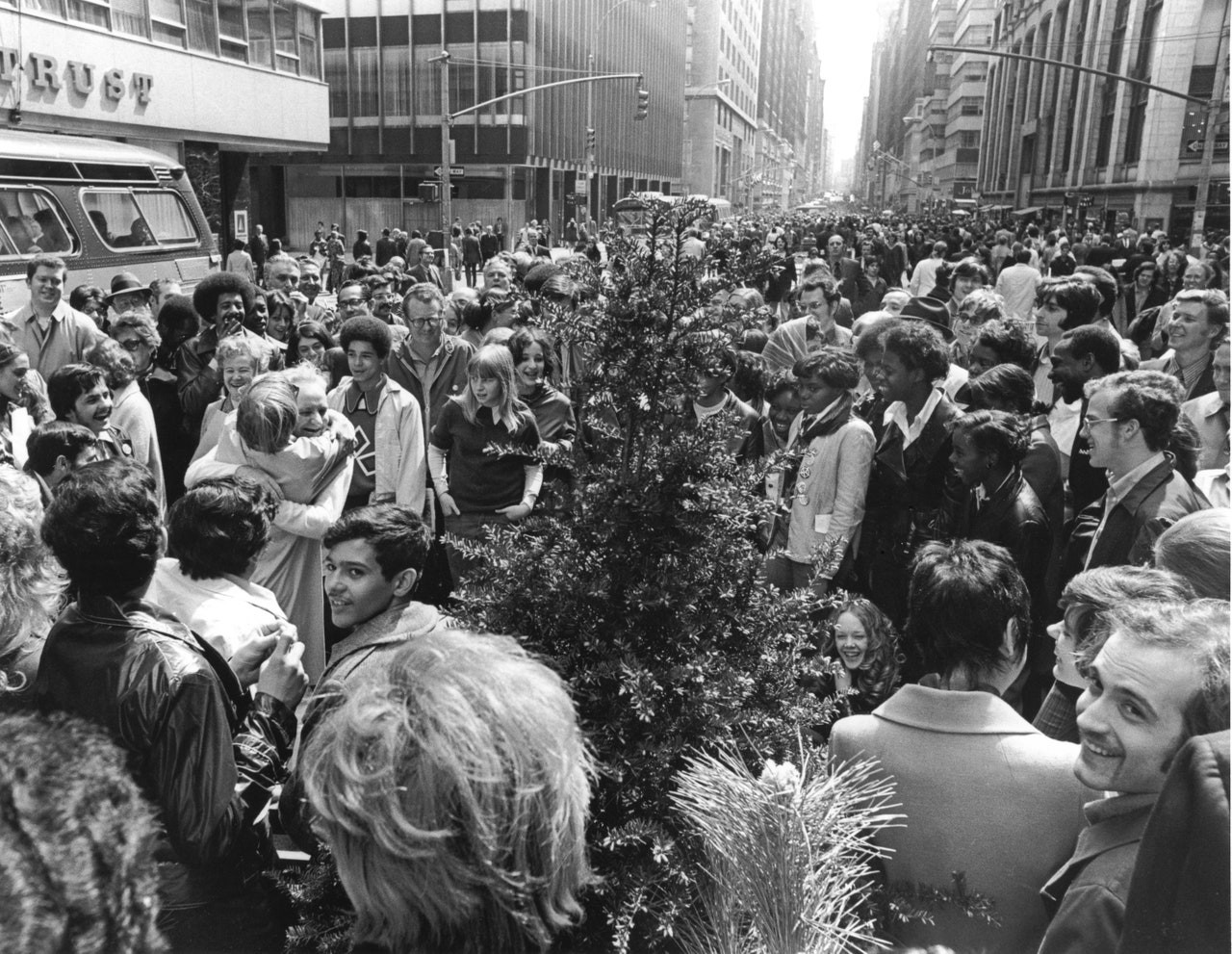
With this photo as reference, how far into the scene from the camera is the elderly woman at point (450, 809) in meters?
1.30

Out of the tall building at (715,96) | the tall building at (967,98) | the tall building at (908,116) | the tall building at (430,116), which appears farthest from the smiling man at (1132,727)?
the tall building at (908,116)

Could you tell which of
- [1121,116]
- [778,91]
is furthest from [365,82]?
[778,91]

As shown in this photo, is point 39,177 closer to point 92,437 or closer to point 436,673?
point 92,437

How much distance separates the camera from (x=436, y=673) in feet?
4.62

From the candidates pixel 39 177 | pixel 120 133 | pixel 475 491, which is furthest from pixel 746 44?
pixel 475 491

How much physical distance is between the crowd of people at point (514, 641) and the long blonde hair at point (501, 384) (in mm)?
20

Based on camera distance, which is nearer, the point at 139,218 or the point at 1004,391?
the point at 1004,391

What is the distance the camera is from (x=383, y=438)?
4965 millimetres

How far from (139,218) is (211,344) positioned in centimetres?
1031

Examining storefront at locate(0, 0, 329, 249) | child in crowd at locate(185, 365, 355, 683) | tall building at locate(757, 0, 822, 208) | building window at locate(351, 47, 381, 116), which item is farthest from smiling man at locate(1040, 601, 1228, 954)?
tall building at locate(757, 0, 822, 208)

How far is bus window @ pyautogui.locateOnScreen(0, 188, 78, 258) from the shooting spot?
12.1m

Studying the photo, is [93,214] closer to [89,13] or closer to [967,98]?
[89,13]

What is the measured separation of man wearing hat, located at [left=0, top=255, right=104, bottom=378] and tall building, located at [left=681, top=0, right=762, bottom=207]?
247 feet

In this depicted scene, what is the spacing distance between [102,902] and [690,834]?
3.44 ft
